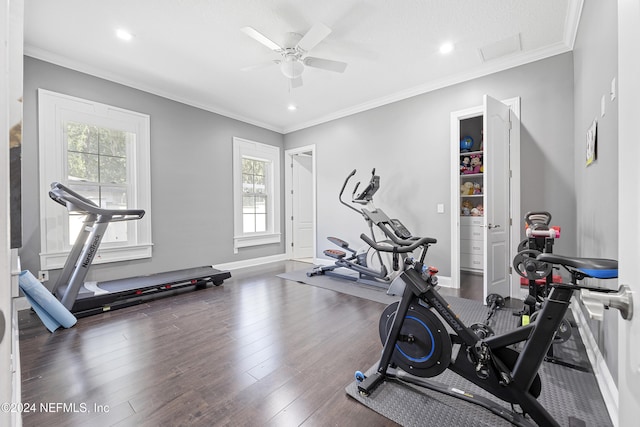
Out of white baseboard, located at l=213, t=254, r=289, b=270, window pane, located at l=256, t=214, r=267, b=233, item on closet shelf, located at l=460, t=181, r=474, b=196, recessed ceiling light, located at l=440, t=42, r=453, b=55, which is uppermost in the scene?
recessed ceiling light, located at l=440, t=42, r=453, b=55

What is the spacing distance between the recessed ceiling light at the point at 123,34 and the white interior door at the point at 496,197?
3958 mm

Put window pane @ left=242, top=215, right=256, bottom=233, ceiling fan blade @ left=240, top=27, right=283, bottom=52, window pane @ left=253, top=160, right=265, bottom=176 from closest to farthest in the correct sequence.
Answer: ceiling fan blade @ left=240, top=27, right=283, bottom=52 → window pane @ left=242, top=215, right=256, bottom=233 → window pane @ left=253, top=160, right=265, bottom=176

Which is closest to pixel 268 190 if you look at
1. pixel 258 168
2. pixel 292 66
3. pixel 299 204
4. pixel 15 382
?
pixel 258 168

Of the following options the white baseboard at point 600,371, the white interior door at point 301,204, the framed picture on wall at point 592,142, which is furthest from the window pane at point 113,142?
the white baseboard at point 600,371

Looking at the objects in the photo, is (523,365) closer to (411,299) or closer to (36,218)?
(411,299)

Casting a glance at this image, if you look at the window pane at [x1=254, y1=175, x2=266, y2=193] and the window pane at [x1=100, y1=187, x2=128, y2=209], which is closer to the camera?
the window pane at [x1=100, y1=187, x2=128, y2=209]

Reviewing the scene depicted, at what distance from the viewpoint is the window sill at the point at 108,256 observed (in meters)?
3.25

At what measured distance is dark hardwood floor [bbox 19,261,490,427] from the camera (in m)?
1.52

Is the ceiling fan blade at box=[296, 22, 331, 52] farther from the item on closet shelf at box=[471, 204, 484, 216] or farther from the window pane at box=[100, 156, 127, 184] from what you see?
the item on closet shelf at box=[471, 204, 484, 216]

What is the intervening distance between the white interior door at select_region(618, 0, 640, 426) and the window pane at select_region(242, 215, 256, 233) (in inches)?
210

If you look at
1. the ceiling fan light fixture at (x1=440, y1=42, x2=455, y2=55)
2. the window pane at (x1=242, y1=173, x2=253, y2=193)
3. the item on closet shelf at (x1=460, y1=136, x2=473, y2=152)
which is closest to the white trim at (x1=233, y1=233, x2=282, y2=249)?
the window pane at (x1=242, y1=173, x2=253, y2=193)

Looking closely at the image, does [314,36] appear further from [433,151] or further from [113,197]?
[113,197]

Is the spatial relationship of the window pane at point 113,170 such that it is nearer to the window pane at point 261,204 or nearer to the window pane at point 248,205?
the window pane at point 248,205

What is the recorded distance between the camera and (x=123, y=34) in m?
2.91
